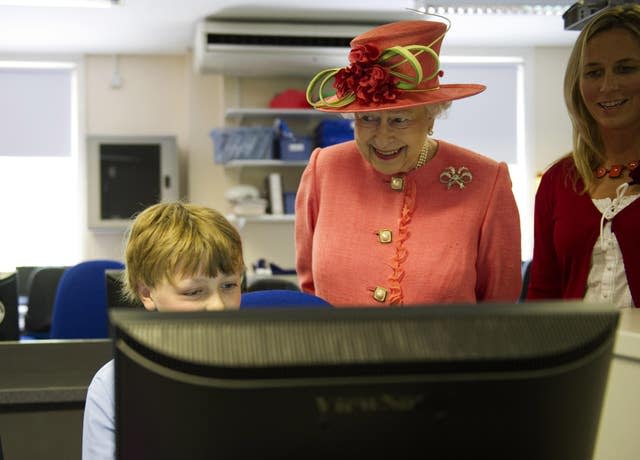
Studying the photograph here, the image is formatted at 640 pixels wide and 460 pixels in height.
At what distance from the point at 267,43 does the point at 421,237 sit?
442cm

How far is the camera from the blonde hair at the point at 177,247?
4.42 feet

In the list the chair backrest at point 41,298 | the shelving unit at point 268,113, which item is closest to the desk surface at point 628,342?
the chair backrest at point 41,298

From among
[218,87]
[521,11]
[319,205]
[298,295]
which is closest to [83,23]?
[218,87]

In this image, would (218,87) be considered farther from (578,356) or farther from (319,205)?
(578,356)

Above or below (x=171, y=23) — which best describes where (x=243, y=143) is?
below

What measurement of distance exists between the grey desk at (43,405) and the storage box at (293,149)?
13.0 ft

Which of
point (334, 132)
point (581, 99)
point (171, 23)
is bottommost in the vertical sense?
point (581, 99)

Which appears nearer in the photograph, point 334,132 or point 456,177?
point 456,177

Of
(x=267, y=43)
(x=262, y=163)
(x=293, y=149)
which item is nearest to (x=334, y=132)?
(x=293, y=149)

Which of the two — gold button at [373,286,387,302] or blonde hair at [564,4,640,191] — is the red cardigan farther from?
gold button at [373,286,387,302]

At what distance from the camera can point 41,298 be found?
479 cm

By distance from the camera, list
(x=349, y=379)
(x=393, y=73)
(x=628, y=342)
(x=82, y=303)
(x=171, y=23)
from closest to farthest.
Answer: (x=349, y=379) < (x=628, y=342) < (x=393, y=73) < (x=82, y=303) < (x=171, y=23)

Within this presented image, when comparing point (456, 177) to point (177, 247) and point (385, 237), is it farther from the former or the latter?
point (177, 247)

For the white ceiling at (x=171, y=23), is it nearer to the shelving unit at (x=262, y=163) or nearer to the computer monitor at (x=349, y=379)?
the shelving unit at (x=262, y=163)
